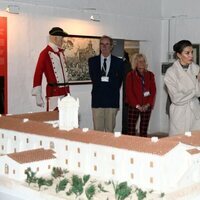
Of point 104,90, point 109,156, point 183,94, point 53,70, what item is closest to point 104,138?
point 109,156

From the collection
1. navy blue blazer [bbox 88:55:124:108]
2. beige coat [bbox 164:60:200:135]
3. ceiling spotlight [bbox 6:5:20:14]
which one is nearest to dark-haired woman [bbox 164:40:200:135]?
beige coat [bbox 164:60:200:135]

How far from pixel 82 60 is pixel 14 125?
4.42 m

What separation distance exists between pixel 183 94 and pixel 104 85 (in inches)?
88.4

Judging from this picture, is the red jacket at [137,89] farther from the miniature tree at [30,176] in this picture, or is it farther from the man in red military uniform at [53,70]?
the miniature tree at [30,176]

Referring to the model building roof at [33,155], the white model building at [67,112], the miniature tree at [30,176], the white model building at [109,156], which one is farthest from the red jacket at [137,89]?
the miniature tree at [30,176]

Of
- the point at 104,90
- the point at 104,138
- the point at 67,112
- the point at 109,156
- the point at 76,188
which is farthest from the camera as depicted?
the point at 104,90

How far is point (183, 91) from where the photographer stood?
183 inches

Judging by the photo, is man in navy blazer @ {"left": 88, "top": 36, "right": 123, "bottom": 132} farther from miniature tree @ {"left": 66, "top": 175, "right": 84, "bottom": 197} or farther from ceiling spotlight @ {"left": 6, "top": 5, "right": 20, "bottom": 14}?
miniature tree @ {"left": 66, "top": 175, "right": 84, "bottom": 197}

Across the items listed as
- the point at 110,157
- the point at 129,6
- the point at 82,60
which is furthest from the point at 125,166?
the point at 129,6

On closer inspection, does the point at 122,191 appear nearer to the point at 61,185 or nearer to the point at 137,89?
the point at 61,185

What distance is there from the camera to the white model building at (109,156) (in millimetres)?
2943

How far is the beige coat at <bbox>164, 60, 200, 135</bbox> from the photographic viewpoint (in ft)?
15.3

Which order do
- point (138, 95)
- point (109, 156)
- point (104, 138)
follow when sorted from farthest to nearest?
1. point (138, 95)
2. point (104, 138)
3. point (109, 156)

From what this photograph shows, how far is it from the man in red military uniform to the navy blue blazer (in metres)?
0.49
